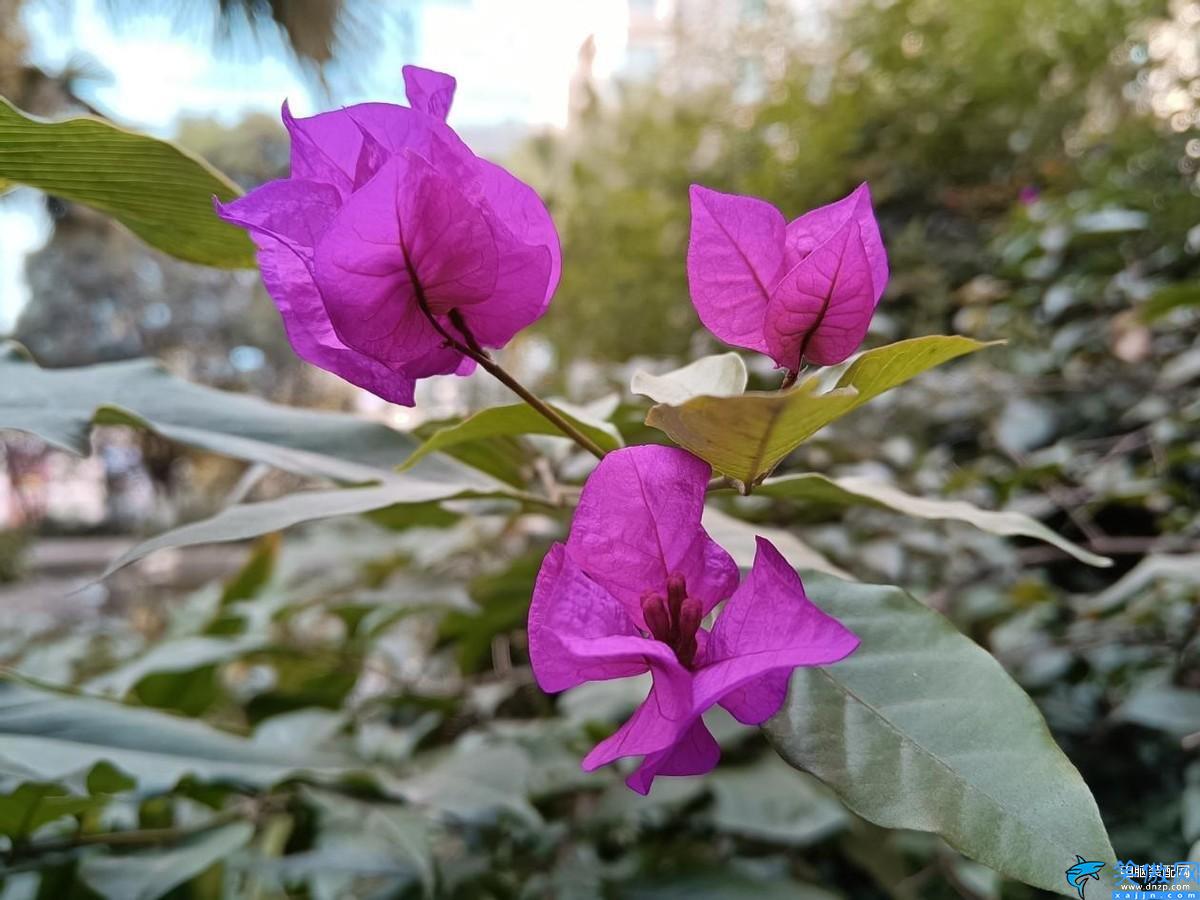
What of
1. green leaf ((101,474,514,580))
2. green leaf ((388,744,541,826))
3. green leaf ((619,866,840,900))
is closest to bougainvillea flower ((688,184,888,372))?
green leaf ((101,474,514,580))

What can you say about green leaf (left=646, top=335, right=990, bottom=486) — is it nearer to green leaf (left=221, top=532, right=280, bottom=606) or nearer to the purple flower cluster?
the purple flower cluster

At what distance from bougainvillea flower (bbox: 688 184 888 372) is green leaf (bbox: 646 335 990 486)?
0.08ft

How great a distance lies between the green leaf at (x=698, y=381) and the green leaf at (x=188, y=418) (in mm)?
141

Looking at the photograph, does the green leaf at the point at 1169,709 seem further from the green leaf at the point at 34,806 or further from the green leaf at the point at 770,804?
the green leaf at the point at 34,806

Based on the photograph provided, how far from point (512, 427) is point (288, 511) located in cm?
9

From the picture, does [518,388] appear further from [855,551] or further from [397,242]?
[855,551]

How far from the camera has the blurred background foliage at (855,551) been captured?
1.82 feet

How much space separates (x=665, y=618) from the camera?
0.21m

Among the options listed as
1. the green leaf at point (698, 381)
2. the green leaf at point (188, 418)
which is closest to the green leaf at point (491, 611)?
the green leaf at point (188, 418)

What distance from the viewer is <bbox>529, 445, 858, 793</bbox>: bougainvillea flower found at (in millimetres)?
180

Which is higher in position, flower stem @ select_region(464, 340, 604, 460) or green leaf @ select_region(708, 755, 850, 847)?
flower stem @ select_region(464, 340, 604, 460)

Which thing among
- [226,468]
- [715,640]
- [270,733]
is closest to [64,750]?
[270,733]

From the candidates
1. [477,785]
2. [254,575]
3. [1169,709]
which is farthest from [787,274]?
[254,575]

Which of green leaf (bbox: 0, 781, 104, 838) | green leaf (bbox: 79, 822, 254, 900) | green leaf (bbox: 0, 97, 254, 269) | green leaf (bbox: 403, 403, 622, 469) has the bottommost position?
green leaf (bbox: 79, 822, 254, 900)
